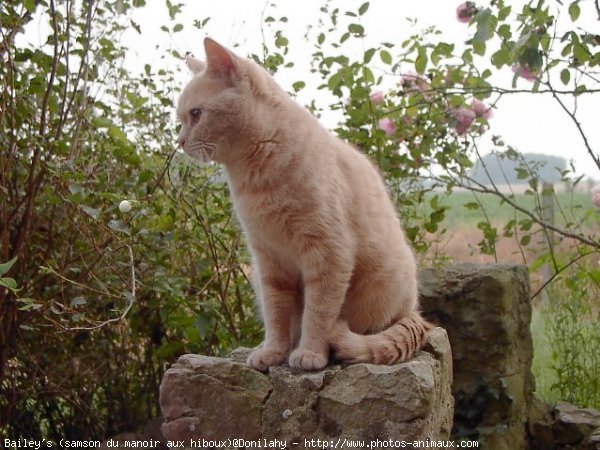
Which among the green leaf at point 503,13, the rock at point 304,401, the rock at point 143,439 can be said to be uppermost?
the green leaf at point 503,13

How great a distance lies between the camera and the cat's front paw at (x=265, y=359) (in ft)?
7.83

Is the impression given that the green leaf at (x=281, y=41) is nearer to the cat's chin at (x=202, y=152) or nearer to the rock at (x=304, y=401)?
the cat's chin at (x=202, y=152)

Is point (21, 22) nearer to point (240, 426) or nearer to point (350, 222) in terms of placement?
point (350, 222)

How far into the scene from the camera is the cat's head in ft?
7.91

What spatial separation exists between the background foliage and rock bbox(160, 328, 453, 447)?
64 centimetres

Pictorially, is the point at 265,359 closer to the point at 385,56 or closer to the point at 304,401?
the point at 304,401

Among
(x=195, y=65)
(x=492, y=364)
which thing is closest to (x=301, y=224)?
(x=195, y=65)

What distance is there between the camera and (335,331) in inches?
92.1

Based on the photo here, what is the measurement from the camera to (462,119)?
3.72 metres

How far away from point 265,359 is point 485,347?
1712 mm

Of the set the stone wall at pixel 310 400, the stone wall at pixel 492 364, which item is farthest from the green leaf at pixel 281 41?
the stone wall at pixel 310 400

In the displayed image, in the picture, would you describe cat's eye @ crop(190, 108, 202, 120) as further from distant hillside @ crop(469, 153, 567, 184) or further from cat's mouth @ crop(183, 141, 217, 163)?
distant hillside @ crop(469, 153, 567, 184)

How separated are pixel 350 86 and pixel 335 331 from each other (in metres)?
1.66

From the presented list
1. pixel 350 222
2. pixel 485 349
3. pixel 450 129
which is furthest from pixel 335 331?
pixel 450 129
